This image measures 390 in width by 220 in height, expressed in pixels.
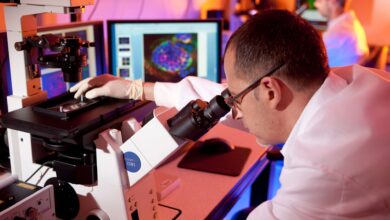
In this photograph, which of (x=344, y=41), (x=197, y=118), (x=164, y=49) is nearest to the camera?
(x=197, y=118)

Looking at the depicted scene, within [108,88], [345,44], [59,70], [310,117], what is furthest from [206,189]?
[345,44]

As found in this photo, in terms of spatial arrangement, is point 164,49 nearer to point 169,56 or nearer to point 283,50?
point 169,56

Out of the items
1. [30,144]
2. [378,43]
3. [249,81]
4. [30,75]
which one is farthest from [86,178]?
[378,43]

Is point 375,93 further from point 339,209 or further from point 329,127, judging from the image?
point 339,209

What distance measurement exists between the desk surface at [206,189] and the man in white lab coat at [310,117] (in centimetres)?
30

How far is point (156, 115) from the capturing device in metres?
1.01

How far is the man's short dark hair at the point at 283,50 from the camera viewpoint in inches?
37.2

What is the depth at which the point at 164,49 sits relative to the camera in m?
1.94

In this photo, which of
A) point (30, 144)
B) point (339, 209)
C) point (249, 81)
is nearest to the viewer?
point (339, 209)

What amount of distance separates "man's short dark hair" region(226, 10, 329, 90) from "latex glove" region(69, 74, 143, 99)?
464 mm

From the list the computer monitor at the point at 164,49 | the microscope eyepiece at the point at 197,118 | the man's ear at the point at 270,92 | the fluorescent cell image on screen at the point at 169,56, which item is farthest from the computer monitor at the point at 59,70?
the man's ear at the point at 270,92

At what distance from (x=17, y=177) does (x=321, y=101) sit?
32.4 inches

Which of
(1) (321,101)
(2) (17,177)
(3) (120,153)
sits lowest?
(2) (17,177)

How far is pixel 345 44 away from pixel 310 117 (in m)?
2.43
